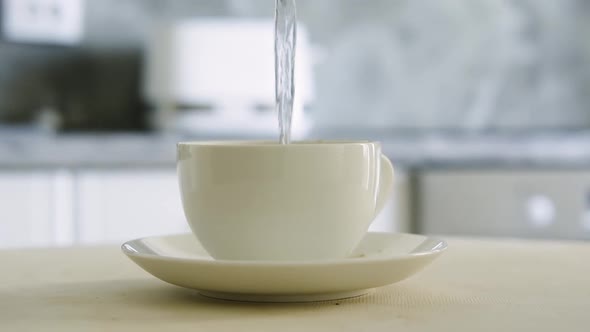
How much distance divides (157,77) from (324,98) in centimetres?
56

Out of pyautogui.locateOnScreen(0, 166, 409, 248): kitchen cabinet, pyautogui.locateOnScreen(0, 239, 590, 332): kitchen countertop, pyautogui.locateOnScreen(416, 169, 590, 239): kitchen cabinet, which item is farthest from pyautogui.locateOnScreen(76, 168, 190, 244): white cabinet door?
pyautogui.locateOnScreen(0, 239, 590, 332): kitchen countertop

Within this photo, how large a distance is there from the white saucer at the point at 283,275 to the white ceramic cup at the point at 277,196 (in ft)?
0.16

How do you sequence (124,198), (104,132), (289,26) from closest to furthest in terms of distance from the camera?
(289,26)
(124,198)
(104,132)

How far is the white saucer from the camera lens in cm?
58

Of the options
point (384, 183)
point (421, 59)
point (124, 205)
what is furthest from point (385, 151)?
point (384, 183)

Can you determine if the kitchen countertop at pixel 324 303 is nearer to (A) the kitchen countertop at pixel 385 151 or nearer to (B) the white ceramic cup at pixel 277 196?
(B) the white ceramic cup at pixel 277 196

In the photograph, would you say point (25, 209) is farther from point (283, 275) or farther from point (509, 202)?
point (283, 275)

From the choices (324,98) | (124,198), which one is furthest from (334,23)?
(124,198)

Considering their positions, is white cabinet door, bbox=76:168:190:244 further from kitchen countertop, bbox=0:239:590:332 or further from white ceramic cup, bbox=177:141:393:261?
white ceramic cup, bbox=177:141:393:261

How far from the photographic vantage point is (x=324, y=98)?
257 cm

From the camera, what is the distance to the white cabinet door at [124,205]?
1.82 metres

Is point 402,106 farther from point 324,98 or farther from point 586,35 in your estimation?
point 586,35

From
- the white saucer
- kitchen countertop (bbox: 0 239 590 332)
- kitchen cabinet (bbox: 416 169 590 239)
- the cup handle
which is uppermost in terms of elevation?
the cup handle

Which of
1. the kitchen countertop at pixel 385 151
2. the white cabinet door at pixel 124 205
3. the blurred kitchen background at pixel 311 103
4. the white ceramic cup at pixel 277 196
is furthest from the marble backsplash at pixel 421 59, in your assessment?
the white ceramic cup at pixel 277 196
